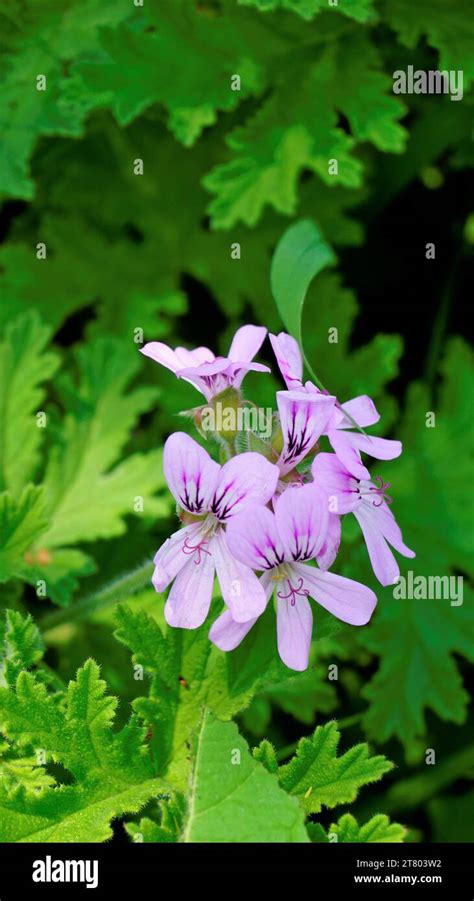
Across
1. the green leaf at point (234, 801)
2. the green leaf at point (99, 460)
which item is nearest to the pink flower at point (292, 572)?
the green leaf at point (234, 801)

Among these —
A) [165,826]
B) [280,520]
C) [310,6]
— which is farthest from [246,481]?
[310,6]

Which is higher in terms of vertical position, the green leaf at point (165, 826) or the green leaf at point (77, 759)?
the green leaf at point (77, 759)

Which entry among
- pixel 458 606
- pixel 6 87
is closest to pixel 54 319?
pixel 6 87

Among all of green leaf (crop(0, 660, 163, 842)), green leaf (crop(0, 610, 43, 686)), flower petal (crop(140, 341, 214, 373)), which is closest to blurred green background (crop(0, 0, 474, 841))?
green leaf (crop(0, 610, 43, 686))

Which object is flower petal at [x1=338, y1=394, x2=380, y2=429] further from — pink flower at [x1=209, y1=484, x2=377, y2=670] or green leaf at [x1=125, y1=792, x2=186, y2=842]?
green leaf at [x1=125, y1=792, x2=186, y2=842]

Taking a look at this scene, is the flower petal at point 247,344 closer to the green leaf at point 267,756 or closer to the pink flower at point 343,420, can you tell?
the pink flower at point 343,420
